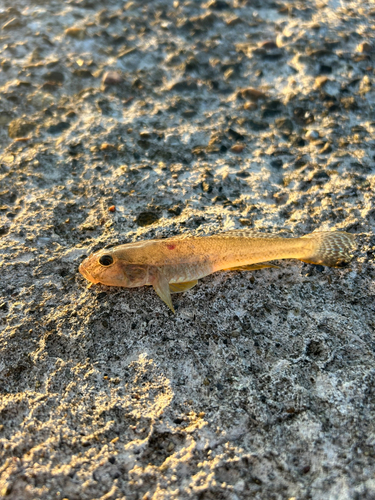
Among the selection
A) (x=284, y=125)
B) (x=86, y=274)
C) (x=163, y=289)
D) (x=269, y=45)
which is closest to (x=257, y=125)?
(x=284, y=125)

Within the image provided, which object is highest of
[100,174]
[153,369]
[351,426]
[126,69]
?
[126,69]

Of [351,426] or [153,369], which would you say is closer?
[351,426]

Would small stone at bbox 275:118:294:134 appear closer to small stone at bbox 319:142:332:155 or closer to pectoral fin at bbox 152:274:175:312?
small stone at bbox 319:142:332:155

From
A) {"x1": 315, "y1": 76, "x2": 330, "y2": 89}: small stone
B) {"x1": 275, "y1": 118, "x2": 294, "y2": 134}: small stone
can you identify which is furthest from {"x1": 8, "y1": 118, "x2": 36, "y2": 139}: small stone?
{"x1": 315, "y1": 76, "x2": 330, "y2": 89}: small stone

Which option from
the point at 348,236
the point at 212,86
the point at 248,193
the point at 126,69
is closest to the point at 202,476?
the point at 348,236

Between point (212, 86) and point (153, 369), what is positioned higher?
point (212, 86)

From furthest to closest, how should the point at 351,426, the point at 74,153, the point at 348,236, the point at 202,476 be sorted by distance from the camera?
1. the point at 74,153
2. the point at 348,236
3. the point at 351,426
4. the point at 202,476

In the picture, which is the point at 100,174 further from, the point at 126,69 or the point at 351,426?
the point at 351,426
